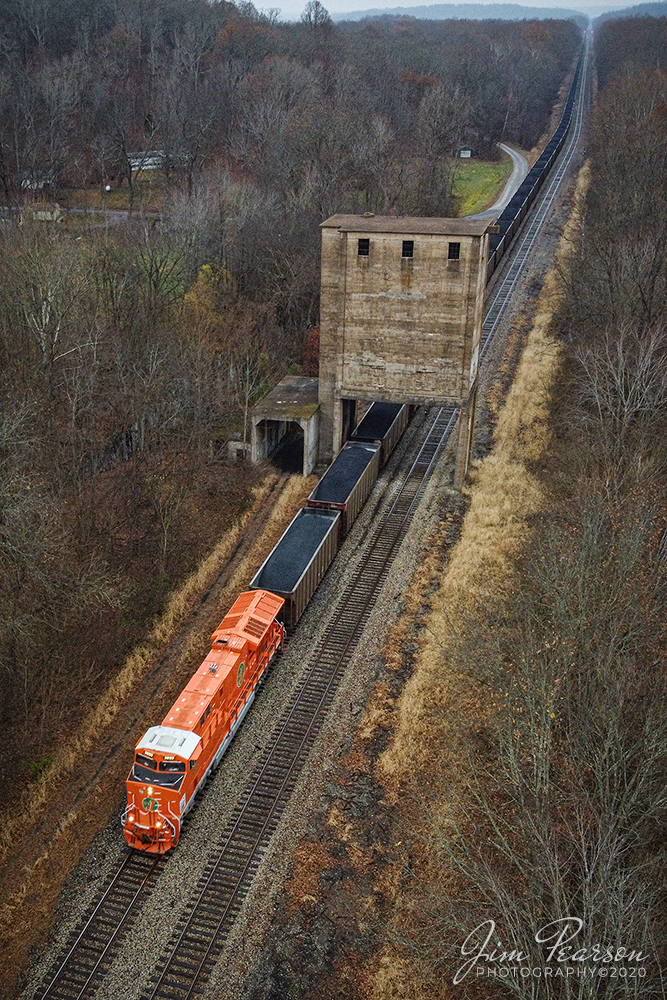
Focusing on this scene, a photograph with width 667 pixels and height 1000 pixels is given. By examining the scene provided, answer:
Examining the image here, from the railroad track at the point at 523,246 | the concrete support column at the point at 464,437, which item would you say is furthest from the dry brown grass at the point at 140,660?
the railroad track at the point at 523,246

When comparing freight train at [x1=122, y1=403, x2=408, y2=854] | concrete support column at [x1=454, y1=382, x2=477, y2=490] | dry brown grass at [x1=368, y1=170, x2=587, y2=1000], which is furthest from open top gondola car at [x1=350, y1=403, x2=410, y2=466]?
dry brown grass at [x1=368, y1=170, x2=587, y2=1000]

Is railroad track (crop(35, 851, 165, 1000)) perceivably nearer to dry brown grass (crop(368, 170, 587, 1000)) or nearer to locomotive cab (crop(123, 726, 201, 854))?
locomotive cab (crop(123, 726, 201, 854))

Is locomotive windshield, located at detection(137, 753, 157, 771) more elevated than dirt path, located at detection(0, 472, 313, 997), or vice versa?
locomotive windshield, located at detection(137, 753, 157, 771)

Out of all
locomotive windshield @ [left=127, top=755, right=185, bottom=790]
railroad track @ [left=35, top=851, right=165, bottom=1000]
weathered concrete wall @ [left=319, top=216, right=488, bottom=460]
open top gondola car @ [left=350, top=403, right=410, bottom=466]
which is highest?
weathered concrete wall @ [left=319, top=216, right=488, bottom=460]

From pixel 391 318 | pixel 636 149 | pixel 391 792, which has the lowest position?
pixel 391 792

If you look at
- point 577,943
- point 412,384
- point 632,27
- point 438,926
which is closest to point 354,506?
point 412,384

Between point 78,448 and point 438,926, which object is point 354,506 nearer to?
point 78,448
